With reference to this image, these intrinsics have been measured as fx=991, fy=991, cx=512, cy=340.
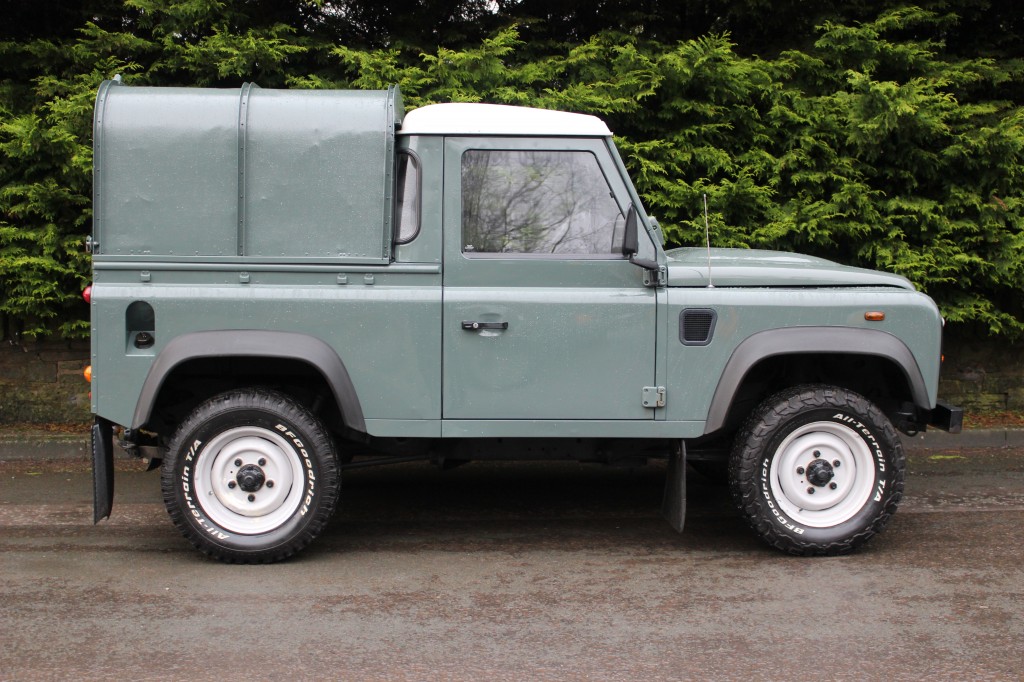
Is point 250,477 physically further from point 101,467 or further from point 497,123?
point 497,123

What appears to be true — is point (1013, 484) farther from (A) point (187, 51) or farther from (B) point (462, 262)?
(A) point (187, 51)

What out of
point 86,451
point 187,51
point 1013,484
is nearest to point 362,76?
point 187,51

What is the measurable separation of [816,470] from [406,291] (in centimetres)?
235

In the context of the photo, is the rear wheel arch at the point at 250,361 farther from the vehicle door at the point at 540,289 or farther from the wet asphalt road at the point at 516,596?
the wet asphalt road at the point at 516,596

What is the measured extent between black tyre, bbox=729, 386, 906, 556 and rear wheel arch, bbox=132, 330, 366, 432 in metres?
2.08

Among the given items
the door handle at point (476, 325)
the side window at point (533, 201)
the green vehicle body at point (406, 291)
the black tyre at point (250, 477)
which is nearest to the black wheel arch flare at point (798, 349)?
the green vehicle body at point (406, 291)

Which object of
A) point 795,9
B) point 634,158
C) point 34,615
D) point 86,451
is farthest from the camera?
point 795,9

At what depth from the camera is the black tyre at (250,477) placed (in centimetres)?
505

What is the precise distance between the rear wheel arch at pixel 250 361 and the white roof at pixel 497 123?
1244 millimetres

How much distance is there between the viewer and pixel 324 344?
5047 millimetres

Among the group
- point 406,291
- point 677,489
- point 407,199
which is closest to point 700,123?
point 407,199

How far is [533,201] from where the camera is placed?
17.0 ft

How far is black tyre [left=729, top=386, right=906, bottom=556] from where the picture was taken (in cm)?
520

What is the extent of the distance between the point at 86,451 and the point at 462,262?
4.40 metres
